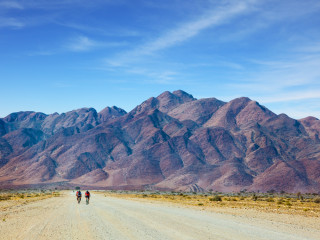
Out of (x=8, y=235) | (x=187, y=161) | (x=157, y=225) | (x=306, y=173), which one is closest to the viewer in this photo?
(x=8, y=235)

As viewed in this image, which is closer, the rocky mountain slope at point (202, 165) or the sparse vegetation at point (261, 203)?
the sparse vegetation at point (261, 203)

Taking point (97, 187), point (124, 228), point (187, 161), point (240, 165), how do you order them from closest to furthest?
point (124, 228) → point (240, 165) → point (97, 187) → point (187, 161)

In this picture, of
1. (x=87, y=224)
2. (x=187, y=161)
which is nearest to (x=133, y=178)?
(x=187, y=161)

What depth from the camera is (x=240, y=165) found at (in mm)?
148750

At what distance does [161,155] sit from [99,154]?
41505 millimetres

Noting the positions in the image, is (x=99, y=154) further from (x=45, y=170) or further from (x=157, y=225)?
(x=157, y=225)

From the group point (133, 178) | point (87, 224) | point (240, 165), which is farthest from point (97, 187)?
point (87, 224)

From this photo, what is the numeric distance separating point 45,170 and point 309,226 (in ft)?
601

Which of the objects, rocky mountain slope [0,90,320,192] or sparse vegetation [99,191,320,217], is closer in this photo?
sparse vegetation [99,191,320,217]

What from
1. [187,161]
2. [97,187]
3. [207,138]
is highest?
[207,138]

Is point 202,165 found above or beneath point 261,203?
above

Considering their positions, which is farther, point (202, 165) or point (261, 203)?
point (202, 165)

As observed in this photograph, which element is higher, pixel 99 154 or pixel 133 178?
pixel 99 154

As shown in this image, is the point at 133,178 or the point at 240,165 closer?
the point at 240,165
